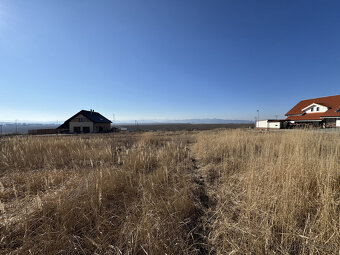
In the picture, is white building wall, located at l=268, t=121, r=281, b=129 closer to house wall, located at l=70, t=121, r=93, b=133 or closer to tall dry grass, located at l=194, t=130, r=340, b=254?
tall dry grass, located at l=194, t=130, r=340, b=254

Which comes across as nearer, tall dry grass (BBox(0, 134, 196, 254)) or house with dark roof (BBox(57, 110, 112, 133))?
tall dry grass (BBox(0, 134, 196, 254))

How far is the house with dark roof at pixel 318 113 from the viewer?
21219 millimetres

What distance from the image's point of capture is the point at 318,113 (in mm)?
23531

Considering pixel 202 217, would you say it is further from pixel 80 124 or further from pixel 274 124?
pixel 80 124

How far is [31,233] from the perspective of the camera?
1.55 m

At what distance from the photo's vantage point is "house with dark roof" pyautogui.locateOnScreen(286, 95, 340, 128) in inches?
835

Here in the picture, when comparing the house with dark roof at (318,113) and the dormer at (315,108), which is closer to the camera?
the house with dark roof at (318,113)

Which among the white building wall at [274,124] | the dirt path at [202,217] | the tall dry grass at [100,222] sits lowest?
the dirt path at [202,217]

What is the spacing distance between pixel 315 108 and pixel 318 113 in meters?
1.40

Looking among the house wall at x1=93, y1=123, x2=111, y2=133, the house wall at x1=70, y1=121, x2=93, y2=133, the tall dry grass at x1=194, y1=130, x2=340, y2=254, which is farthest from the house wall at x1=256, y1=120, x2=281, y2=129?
the house wall at x1=70, y1=121, x2=93, y2=133

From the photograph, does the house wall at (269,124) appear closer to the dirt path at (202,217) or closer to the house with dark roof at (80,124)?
the dirt path at (202,217)

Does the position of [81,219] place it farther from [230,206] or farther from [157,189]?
[230,206]

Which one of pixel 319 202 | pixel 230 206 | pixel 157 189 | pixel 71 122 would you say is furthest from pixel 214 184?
pixel 71 122

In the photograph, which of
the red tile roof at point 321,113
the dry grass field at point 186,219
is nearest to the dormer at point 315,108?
the red tile roof at point 321,113
